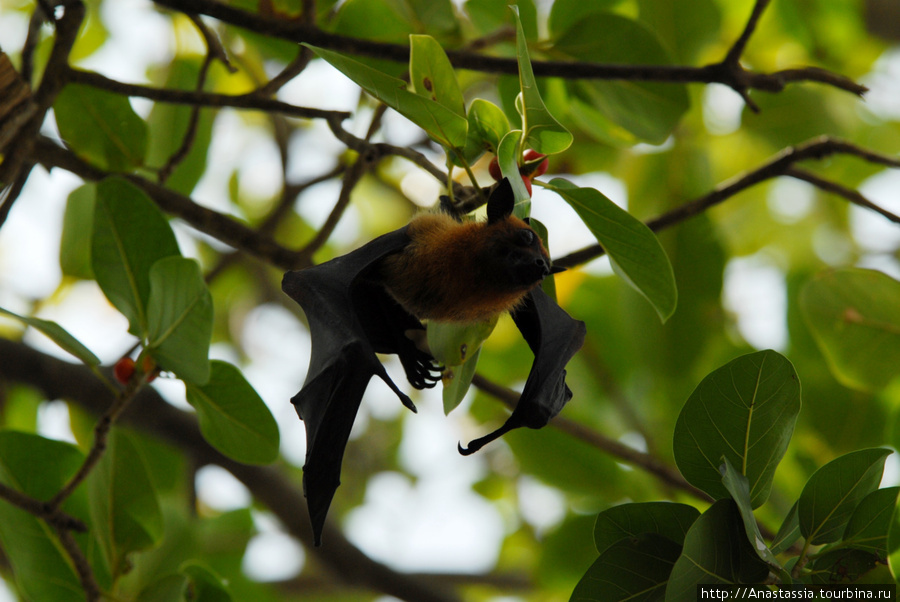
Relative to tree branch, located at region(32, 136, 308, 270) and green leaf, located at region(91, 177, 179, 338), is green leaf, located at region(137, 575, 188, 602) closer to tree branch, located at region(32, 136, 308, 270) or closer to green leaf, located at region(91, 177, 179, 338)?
green leaf, located at region(91, 177, 179, 338)

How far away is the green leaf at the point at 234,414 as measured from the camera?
2.00m

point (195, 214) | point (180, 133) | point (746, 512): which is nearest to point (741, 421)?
point (746, 512)

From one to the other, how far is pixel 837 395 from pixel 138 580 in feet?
9.56

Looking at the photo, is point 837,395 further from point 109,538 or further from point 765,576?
point 109,538

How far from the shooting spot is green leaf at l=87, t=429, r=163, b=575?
2.20 m

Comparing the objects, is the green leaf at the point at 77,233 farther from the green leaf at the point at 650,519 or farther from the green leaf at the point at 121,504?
the green leaf at the point at 650,519

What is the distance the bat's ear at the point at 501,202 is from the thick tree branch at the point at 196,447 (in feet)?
7.87

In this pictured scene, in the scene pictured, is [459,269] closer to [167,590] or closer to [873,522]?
[873,522]

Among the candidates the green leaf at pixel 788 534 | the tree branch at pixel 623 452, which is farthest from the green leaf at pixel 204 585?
the green leaf at pixel 788 534

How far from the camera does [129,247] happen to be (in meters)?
1.99

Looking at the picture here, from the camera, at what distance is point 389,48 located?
90.4 inches

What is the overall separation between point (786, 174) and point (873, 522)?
1312 mm

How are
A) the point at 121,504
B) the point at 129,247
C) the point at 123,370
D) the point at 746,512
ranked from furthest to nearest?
the point at 123,370, the point at 121,504, the point at 129,247, the point at 746,512

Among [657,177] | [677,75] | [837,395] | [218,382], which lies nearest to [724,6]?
[657,177]
